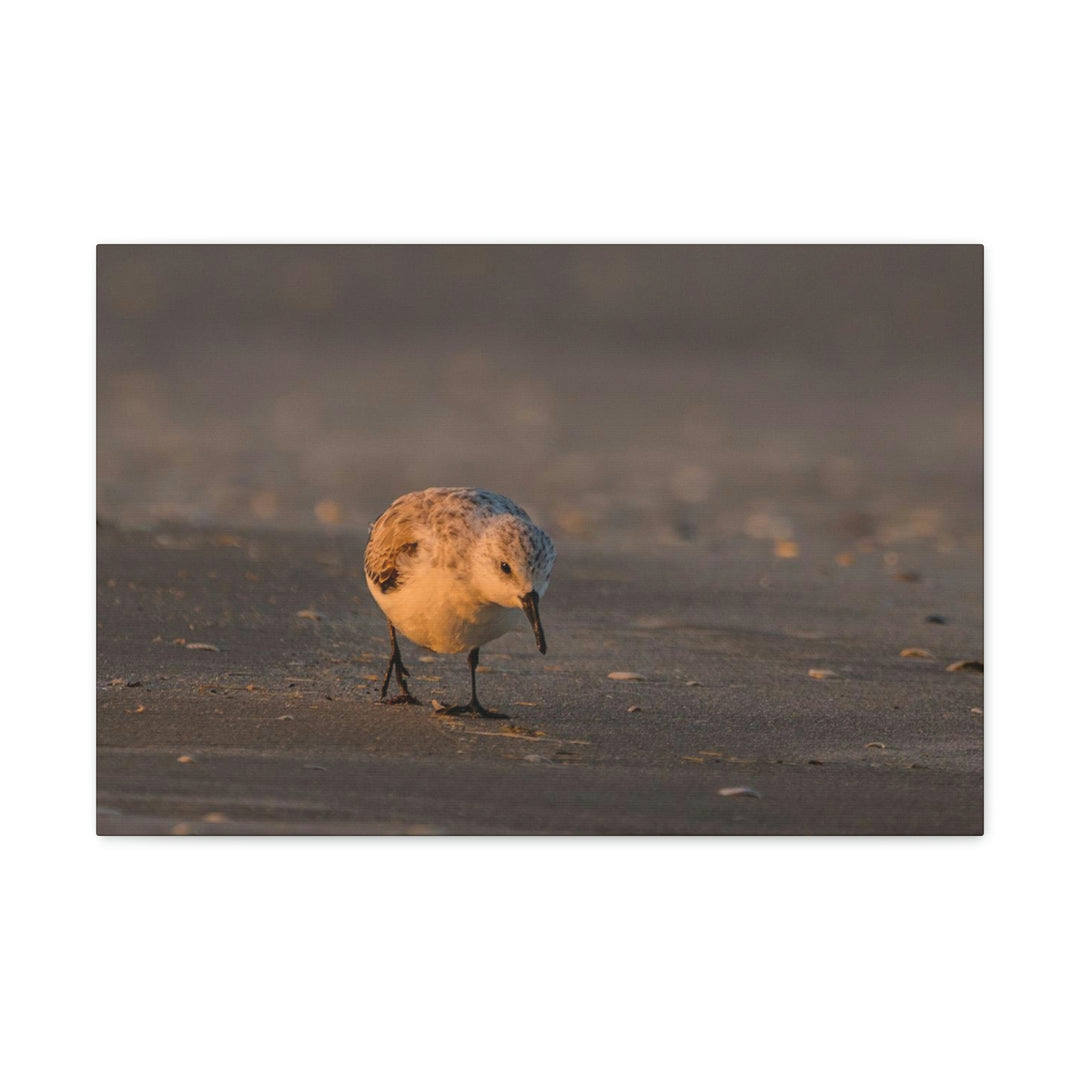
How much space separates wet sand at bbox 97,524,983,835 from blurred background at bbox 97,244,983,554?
1.09m

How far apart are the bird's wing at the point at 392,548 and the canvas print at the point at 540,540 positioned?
0.02m

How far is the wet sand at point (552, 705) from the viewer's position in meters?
5.87

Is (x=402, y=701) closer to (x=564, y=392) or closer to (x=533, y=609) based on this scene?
(x=533, y=609)

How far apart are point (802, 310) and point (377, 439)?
3.17 m

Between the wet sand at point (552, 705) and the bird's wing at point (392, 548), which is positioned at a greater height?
the bird's wing at point (392, 548)

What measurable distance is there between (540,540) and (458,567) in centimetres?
29

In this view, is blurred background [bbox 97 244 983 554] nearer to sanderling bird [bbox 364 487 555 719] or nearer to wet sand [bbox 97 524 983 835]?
wet sand [bbox 97 524 983 835]

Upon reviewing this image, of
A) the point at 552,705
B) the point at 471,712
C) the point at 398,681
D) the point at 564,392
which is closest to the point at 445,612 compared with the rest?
the point at 471,712

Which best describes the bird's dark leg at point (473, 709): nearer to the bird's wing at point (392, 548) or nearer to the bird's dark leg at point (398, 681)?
the bird's dark leg at point (398, 681)

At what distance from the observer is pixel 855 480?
1212 cm

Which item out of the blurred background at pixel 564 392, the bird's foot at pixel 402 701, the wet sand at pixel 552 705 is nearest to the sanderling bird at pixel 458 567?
the bird's foot at pixel 402 701

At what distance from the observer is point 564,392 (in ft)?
43.0

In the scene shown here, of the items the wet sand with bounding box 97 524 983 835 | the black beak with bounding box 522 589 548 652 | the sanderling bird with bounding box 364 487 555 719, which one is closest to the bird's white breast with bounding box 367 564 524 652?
the sanderling bird with bounding box 364 487 555 719

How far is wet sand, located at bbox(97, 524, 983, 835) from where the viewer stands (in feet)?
19.3
